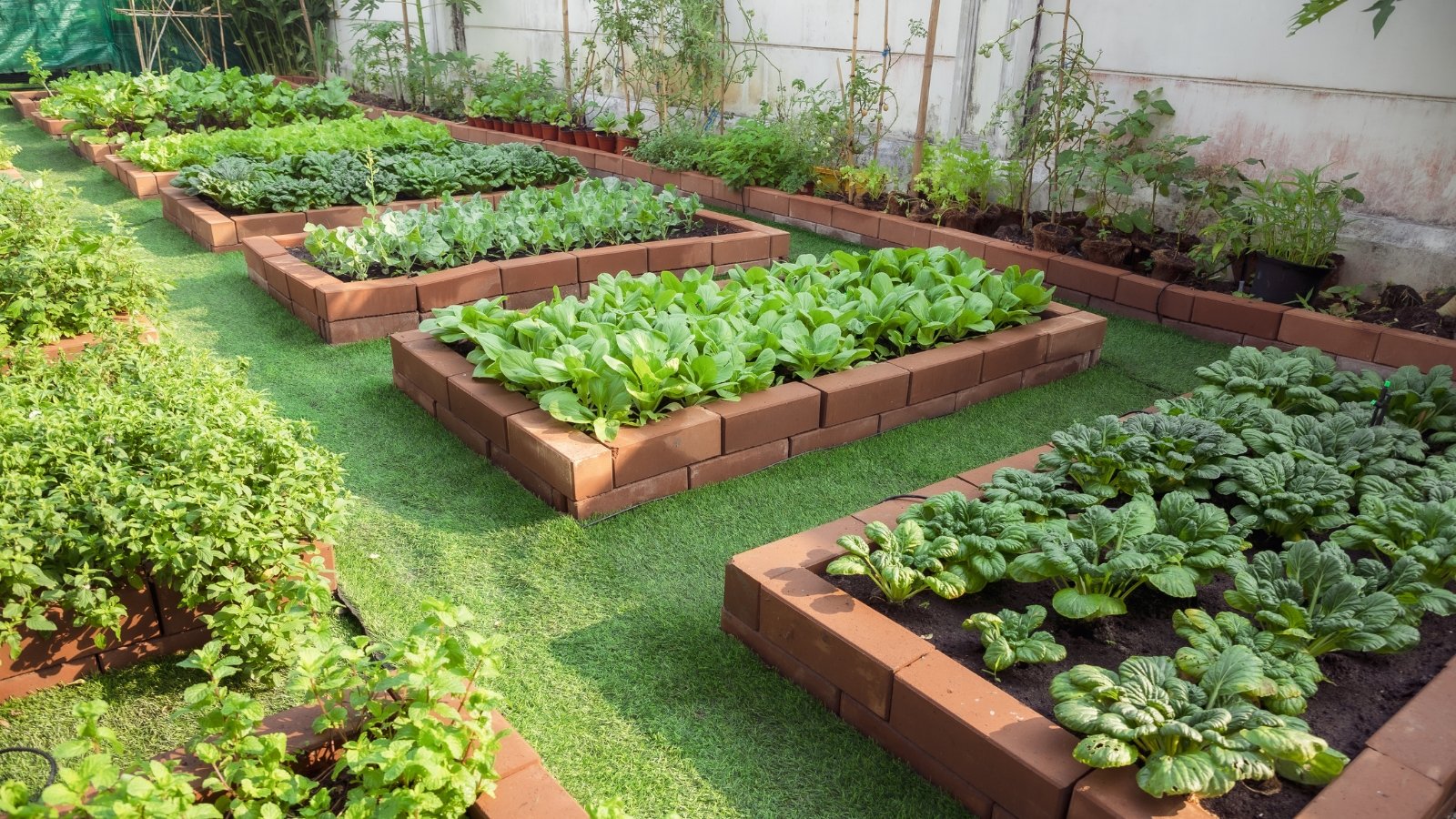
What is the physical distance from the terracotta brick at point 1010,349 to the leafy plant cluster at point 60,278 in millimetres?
3779

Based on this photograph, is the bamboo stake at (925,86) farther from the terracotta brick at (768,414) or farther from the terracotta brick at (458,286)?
the terracotta brick at (768,414)

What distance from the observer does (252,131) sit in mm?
8461

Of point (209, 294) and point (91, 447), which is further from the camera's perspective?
point (209, 294)

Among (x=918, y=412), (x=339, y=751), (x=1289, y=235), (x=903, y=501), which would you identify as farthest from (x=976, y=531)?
(x=1289, y=235)

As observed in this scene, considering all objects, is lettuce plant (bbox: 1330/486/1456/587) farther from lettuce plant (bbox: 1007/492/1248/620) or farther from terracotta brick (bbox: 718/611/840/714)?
terracotta brick (bbox: 718/611/840/714)

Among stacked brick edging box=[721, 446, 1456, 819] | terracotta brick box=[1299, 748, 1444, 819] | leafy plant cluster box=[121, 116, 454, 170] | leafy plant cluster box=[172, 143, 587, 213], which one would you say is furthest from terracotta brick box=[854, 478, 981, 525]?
leafy plant cluster box=[121, 116, 454, 170]

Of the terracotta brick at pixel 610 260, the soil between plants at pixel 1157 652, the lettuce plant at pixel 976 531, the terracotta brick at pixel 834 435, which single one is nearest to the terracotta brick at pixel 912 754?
the soil between plants at pixel 1157 652

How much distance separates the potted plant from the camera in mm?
5281

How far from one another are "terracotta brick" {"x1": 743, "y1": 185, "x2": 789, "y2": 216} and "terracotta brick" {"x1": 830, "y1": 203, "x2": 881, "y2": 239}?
1.78 feet

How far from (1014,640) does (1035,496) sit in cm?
66

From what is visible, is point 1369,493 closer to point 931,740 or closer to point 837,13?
point 931,740

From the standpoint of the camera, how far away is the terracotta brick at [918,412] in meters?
4.20

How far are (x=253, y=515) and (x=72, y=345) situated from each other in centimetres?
220

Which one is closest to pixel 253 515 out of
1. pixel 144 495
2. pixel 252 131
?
pixel 144 495
